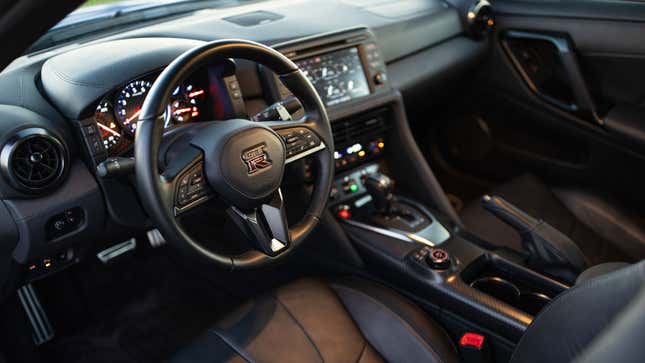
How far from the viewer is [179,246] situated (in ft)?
4.41

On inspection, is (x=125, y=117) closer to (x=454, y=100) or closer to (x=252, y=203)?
(x=252, y=203)

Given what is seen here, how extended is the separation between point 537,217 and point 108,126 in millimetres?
1801

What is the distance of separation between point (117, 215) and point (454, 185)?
1.86 m

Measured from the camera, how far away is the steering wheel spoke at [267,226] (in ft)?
4.75

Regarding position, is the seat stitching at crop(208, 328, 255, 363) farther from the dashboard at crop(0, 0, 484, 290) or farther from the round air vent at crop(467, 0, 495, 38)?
the round air vent at crop(467, 0, 495, 38)

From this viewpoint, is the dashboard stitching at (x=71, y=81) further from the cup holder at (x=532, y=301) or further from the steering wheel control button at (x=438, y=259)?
the cup holder at (x=532, y=301)

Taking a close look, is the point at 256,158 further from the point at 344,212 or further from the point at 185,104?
the point at 344,212

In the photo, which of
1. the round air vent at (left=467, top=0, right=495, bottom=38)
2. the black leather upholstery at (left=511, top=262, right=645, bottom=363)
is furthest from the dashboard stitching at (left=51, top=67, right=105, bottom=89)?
the round air vent at (left=467, top=0, right=495, bottom=38)

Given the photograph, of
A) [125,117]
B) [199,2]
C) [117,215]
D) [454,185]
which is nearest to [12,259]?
[117,215]

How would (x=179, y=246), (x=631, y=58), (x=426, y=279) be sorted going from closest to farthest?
(x=179, y=246) → (x=426, y=279) → (x=631, y=58)

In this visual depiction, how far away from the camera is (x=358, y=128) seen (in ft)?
7.19

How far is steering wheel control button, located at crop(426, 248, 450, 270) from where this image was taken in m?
1.83

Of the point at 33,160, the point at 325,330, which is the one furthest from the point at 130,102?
the point at 325,330

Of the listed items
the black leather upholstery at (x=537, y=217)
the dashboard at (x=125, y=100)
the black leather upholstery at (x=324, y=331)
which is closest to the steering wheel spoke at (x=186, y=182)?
the dashboard at (x=125, y=100)
